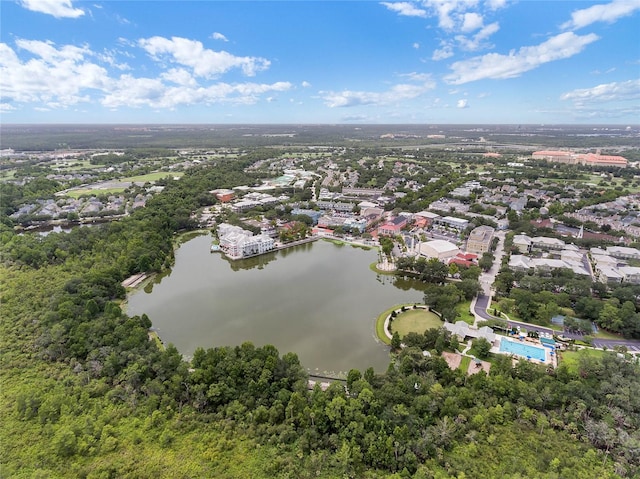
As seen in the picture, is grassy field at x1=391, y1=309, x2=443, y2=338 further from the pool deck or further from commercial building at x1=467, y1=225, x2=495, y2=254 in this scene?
commercial building at x1=467, y1=225, x2=495, y2=254

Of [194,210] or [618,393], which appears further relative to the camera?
[194,210]

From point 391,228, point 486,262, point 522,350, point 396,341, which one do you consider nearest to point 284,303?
point 396,341

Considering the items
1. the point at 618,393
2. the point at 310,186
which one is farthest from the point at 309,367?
the point at 310,186

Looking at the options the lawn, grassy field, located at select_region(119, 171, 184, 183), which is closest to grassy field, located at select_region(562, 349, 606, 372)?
the lawn

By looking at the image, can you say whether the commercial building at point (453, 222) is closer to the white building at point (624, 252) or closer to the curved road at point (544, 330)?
the white building at point (624, 252)

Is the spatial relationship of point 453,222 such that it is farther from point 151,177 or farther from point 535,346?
point 151,177

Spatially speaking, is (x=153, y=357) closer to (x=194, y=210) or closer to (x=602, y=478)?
(x=602, y=478)
